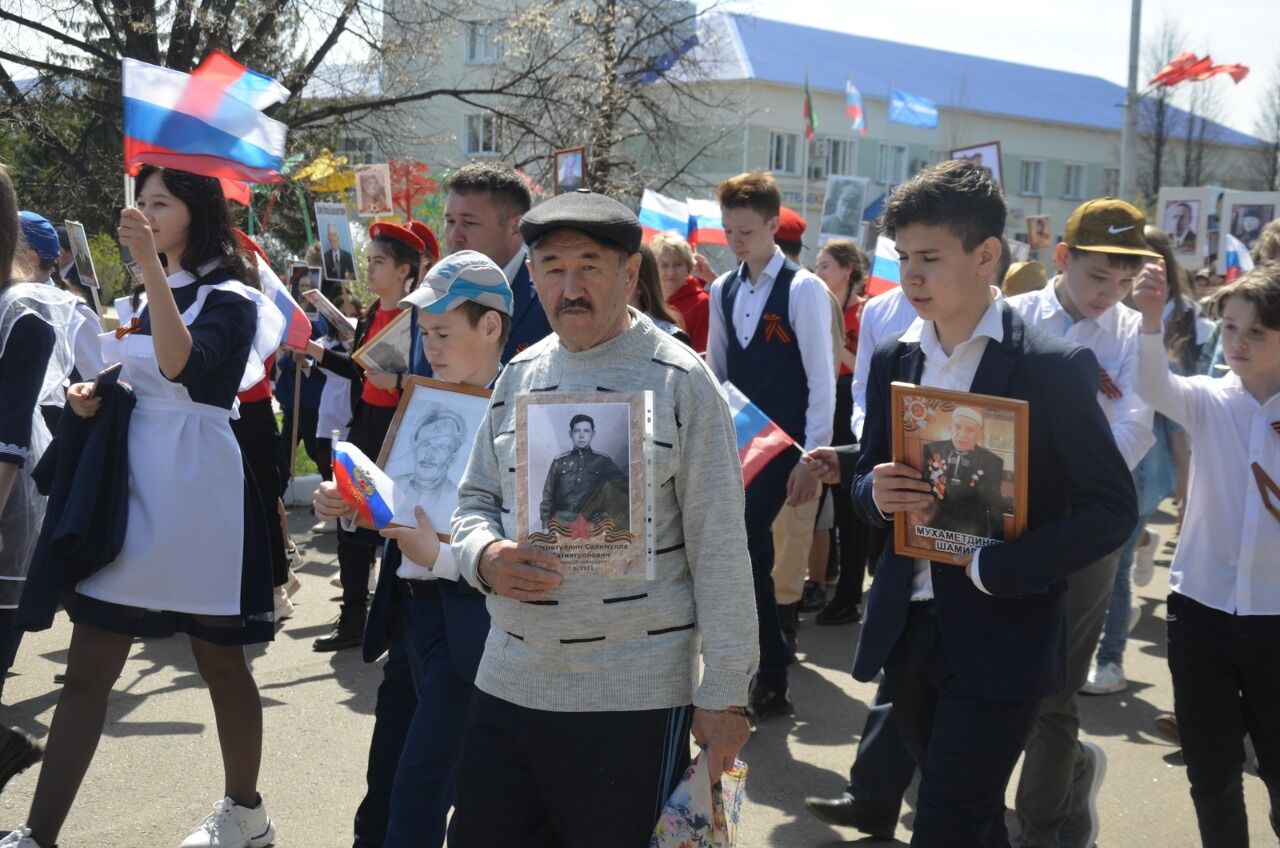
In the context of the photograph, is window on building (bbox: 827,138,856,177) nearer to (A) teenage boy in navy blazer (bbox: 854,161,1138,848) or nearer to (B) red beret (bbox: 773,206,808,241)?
(B) red beret (bbox: 773,206,808,241)

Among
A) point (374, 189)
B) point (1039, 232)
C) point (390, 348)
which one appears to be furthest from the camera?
point (1039, 232)

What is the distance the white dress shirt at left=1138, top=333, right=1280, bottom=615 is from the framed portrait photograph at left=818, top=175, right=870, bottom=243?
8.39m

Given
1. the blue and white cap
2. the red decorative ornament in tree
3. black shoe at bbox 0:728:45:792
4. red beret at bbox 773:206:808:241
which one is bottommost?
black shoe at bbox 0:728:45:792

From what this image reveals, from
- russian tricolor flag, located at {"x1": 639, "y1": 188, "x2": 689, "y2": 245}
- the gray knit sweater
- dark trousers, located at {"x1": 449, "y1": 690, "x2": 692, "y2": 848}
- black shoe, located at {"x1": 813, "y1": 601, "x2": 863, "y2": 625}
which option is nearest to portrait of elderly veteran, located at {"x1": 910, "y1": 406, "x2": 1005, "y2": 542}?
the gray knit sweater

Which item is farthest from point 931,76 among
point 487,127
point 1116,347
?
point 1116,347

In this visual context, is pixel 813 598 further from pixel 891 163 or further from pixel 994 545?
pixel 891 163

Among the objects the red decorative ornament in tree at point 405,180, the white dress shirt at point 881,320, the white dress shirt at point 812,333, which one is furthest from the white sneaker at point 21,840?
the red decorative ornament in tree at point 405,180

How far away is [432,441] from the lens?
3.50 metres

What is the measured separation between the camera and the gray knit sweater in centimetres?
258

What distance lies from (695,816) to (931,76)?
182 ft

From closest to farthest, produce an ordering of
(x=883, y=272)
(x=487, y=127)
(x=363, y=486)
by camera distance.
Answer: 1. (x=363, y=486)
2. (x=883, y=272)
3. (x=487, y=127)

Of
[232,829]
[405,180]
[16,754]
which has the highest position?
[405,180]

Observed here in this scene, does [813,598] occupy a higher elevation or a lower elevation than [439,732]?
lower

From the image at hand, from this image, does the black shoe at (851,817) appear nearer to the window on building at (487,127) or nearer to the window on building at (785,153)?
the window on building at (487,127)
